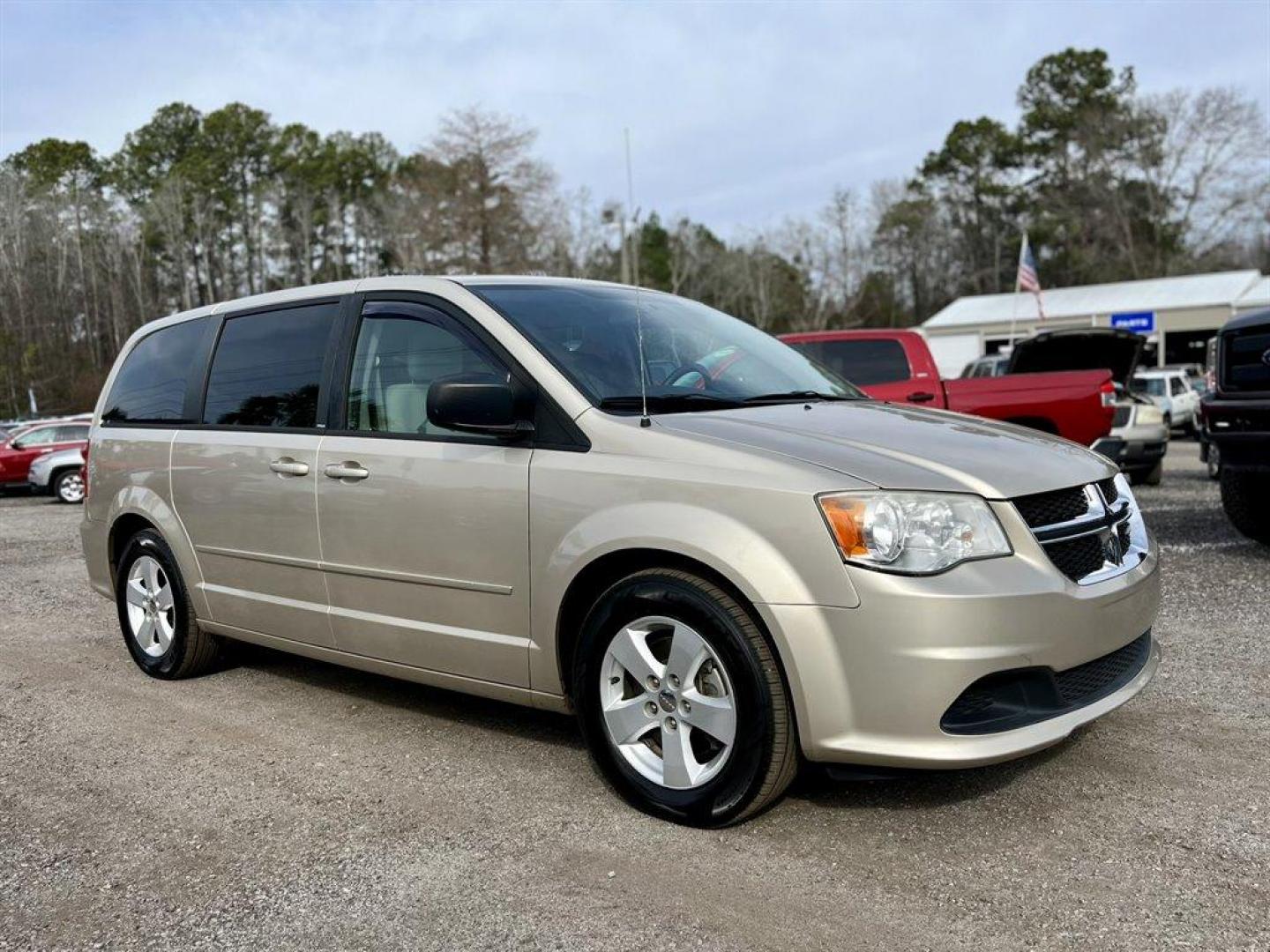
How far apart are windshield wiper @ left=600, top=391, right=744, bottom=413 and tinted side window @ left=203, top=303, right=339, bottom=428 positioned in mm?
1449

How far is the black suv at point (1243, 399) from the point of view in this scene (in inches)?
274

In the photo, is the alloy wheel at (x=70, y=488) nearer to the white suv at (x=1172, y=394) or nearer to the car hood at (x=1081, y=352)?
the car hood at (x=1081, y=352)

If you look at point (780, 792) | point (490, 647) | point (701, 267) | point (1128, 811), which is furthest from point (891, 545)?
point (701, 267)

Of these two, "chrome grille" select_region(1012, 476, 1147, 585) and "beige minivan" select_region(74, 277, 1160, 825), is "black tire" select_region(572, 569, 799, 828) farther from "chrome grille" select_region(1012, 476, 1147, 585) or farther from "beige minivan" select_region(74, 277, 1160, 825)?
"chrome grille" select_region(1012, 476, 1147, 585)

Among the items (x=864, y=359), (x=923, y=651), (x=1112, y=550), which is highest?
(x=864, y=359)

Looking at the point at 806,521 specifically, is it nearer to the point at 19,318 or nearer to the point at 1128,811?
the point at 1128,811

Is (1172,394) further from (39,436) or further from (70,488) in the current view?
(39,436)

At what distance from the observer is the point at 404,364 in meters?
4.17

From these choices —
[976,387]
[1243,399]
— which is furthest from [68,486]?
[1243,399]

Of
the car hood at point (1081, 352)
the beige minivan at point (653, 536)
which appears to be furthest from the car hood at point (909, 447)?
the car hood at point (1081, 352)

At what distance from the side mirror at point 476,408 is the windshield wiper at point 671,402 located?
0.98 feet

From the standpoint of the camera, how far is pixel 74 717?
4805mm

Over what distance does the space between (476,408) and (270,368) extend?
1625 mm

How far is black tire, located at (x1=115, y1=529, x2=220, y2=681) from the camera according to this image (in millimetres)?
5172
